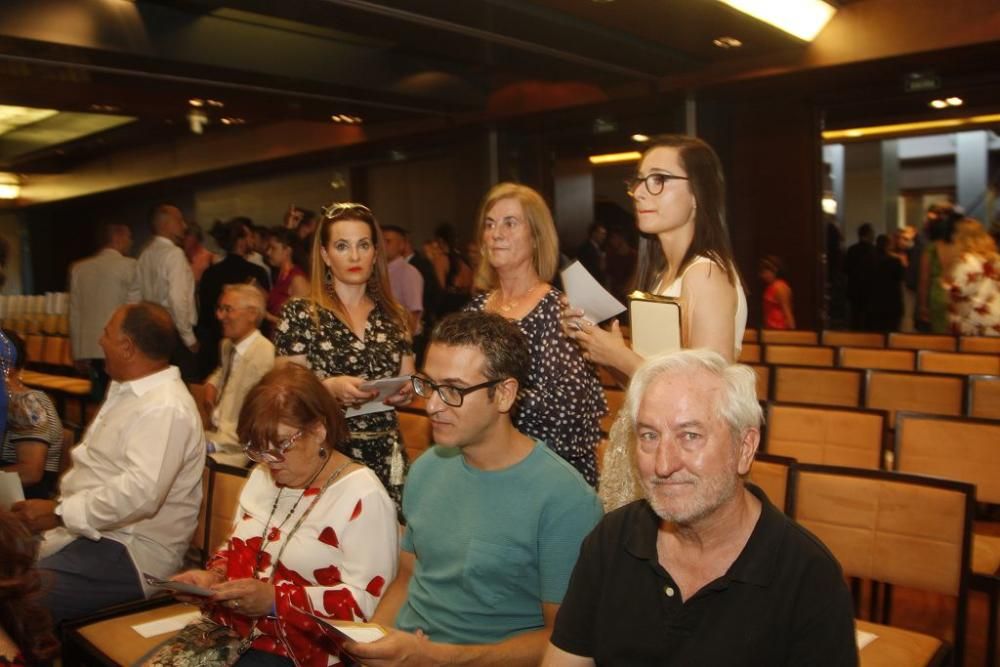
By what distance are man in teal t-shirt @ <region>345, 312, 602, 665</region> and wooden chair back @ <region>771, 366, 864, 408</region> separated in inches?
115

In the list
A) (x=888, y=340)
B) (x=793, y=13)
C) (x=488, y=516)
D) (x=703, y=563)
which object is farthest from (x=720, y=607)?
(x=793, y=13)

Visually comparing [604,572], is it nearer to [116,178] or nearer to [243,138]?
[243,138]

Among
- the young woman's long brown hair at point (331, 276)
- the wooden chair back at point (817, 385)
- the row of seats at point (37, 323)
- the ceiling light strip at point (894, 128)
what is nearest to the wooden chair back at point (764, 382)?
the wooden chair back at point (817, 385)

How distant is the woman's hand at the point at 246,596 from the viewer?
1.84 metres

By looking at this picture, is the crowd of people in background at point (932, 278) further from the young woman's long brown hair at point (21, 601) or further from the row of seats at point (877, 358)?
the young woman's long brown hair at point (21, 601)

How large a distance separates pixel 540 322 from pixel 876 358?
3.54 meters

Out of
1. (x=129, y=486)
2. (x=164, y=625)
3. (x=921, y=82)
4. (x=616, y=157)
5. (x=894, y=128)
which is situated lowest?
(x=164, y=625)

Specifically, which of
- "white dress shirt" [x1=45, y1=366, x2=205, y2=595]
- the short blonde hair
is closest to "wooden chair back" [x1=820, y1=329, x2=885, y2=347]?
the short blonde hair

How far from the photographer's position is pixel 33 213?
1067cm

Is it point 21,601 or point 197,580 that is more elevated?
point 21,601

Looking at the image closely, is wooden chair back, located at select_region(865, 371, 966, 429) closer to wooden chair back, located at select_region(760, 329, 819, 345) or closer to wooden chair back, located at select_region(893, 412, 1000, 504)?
wooden chair back, located at select_region(893, 412, 1000, 504)

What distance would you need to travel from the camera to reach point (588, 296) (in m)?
2.23

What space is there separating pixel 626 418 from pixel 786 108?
7.97 m

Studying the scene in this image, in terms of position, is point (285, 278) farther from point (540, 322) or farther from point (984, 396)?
point (984, 396)
